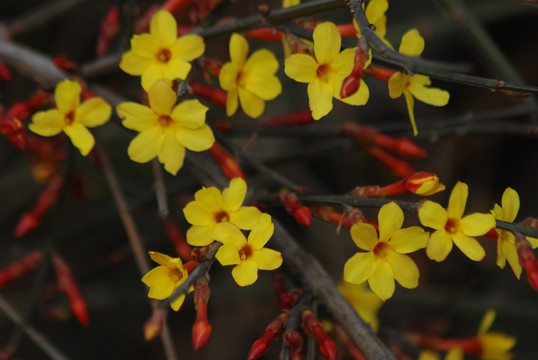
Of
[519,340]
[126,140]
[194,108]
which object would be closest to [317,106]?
[194,108]

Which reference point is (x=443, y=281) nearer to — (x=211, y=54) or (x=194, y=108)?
(x=211, y=54)

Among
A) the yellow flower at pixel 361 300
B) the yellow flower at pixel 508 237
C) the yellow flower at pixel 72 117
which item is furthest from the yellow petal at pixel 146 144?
the yellow flower at pixel 361 300

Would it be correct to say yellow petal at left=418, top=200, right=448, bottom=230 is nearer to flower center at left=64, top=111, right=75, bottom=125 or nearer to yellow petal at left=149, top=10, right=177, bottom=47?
yellow petal at left=149, top=10, right=177, bottom=47

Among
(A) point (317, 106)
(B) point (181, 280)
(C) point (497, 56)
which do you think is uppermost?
(A) point (317, 106)

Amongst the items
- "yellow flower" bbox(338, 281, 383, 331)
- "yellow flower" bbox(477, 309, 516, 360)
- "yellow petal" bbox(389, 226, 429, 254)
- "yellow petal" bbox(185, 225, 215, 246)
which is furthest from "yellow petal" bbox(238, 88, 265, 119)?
"yellow flower" bbox(477, 309, 516, 360)

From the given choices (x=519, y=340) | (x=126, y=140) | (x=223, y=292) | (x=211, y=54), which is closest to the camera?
(x=223, y=292)

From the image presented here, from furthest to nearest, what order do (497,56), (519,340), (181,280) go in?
(519,340) → (497,56) → (181,280)
